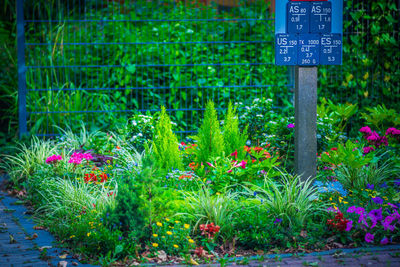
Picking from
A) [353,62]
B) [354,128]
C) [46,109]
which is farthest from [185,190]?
[353,62]

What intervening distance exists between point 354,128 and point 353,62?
1.16 metres

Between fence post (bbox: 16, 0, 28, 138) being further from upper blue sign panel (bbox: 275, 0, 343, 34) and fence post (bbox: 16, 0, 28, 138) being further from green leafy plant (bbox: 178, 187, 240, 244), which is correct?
upper blue sign panel (bbox: 275, 0, 343, 34)

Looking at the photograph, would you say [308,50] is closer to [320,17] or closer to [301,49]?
[301,49]

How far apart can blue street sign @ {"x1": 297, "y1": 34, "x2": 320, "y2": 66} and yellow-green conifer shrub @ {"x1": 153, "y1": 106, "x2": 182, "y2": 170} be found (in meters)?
1.64

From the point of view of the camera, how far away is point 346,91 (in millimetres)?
8500

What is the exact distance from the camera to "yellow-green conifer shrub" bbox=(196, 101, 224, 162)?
5707 millimetres

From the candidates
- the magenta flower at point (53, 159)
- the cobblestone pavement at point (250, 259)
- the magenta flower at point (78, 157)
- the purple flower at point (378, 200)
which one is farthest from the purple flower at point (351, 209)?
the magenta flower at point (53, 159)

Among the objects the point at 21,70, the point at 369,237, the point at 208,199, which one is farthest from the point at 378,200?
the point at 21,70

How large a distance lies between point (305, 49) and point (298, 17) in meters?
0.32

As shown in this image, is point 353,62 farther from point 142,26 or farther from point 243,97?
point 142,26

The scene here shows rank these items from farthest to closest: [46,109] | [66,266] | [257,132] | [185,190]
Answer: [46,109]
[257,132]
[185,190]
[66,266]

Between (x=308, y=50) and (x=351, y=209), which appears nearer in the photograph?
(x=351, y=209)

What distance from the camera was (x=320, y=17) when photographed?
17.1ft

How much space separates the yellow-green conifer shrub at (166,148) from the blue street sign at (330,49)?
1.82 meters
